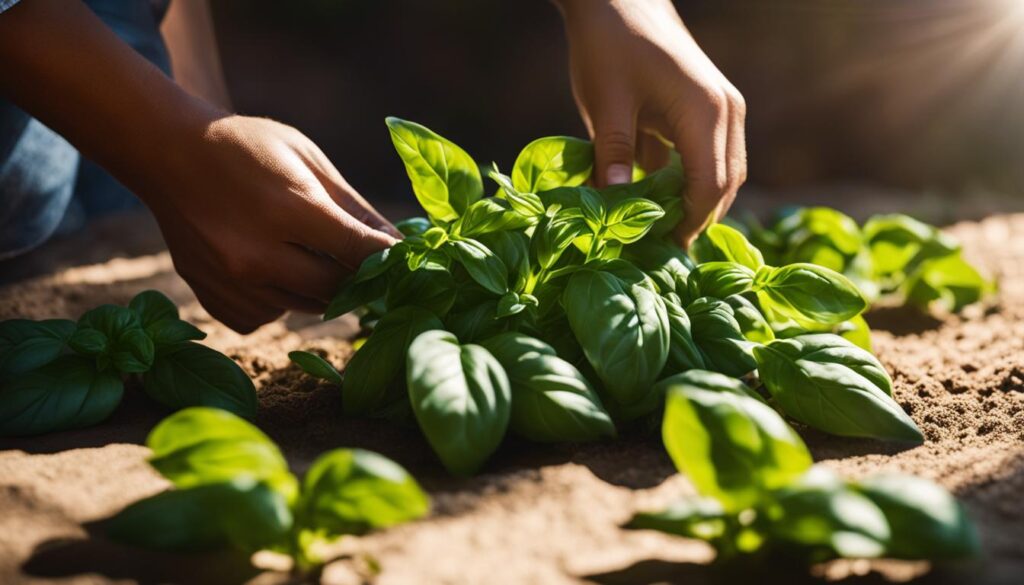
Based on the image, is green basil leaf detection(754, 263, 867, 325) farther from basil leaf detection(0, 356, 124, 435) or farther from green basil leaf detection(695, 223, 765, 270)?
basil leaf detection(0, 356, 124, 435)

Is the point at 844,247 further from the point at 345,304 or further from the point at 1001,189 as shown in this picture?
the point at 1001,189

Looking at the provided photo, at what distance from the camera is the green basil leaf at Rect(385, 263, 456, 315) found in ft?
3.41

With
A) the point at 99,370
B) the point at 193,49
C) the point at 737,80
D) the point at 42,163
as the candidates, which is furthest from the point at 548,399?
the point at 737,80

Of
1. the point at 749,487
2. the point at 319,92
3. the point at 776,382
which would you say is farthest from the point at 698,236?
the point at 319,92

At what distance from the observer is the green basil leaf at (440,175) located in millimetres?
1082

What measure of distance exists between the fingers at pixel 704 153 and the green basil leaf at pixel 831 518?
53 centimetres

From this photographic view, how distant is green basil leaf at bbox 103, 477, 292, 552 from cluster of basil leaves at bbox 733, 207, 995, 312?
3.57ft

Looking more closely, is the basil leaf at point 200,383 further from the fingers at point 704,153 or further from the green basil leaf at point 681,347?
the fingers at point 704,153

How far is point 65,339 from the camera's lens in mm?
1092

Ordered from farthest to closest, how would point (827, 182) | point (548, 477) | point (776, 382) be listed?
A: point (827, 182), point (776, 382), point (548, 477)

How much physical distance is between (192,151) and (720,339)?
2.13 feet

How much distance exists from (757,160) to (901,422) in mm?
2766

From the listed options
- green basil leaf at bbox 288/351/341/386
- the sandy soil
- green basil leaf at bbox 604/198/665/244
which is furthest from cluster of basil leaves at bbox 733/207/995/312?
green basil leaf at bbox 288/351/341/386

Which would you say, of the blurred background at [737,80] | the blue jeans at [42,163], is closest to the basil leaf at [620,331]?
the blue jeans at [42,163]
